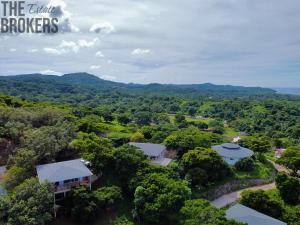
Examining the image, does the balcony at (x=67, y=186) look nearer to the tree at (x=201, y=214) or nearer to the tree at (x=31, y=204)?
the tree at (x=31, y=204)

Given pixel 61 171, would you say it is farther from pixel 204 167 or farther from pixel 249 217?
pixel 249 217

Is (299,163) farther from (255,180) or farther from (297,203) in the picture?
(297,203)

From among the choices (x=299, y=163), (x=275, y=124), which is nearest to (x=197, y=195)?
(x=299, y=163)

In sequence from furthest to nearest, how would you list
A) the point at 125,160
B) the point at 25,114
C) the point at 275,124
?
1. the point at 275,124
2. the point at 25,114
3. the point at 125,160

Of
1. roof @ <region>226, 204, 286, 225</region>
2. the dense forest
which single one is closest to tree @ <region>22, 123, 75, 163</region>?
the dense forest

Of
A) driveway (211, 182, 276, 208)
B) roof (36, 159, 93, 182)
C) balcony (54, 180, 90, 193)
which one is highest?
roof (36, 159, 93, 182)

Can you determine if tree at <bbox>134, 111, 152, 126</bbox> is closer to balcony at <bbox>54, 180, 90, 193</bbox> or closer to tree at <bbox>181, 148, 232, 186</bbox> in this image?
tree at <bbox>181, 148, 232, 186</bbox>

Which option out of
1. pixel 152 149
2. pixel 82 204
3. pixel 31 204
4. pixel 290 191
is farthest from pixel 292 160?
pixel 31 204
